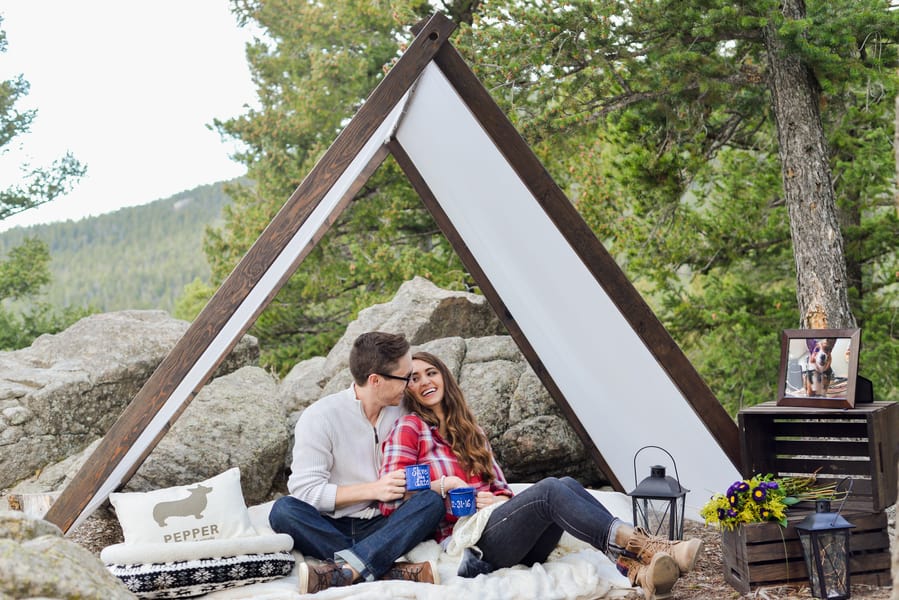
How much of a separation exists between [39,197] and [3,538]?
408 inches

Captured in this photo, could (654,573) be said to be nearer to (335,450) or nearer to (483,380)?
(335,450)

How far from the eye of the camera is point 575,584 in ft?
10.5

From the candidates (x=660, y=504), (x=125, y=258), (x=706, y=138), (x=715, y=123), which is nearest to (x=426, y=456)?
(x=660, y=504)

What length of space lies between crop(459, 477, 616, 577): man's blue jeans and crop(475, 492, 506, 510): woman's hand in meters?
0.16

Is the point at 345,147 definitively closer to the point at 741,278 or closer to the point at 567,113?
the point at 567,113

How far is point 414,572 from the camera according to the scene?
322 cm

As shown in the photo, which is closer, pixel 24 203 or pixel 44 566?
pixel 44 566

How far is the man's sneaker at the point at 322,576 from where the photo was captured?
3.10 meters

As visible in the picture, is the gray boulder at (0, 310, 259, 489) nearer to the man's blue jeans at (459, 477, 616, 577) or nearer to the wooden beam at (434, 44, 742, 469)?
the man's blue jeans at (459, 477, 616, 577)

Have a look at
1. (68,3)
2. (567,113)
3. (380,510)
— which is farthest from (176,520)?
(68,3)

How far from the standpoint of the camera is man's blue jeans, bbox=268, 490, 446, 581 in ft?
10.6

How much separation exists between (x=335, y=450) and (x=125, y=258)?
23830 mm

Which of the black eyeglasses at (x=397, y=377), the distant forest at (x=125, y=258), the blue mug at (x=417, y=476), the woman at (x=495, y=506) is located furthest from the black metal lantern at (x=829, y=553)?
the distant forest at (x=125, y=258)

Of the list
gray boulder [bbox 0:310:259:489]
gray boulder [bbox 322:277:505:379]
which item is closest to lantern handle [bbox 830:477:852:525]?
gray boulder [bbox 322:277:505:379]
